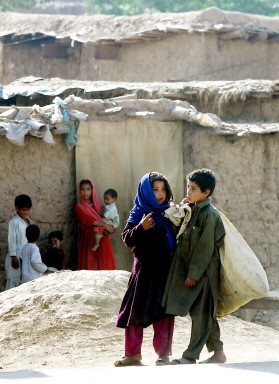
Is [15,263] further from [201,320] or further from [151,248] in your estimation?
[201,320]

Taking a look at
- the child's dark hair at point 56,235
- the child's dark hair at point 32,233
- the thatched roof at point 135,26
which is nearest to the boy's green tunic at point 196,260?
the child's dark hair at point 32,233

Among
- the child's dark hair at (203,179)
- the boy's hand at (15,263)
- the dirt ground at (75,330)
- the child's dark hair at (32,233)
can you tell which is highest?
the child's dark hair at (203,179)

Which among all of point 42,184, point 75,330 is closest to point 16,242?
point 42,184

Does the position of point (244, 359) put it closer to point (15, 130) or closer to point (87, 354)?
point (87, 354)

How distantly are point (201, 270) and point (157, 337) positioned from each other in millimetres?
612

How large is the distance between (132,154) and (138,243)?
5186 millimetres

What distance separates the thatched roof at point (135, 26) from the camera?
2033 centimetres

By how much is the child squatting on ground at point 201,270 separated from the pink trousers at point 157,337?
21 centimetres

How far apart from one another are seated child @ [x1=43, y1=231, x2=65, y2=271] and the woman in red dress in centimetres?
33

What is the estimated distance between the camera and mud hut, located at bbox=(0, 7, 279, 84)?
20.4 meters

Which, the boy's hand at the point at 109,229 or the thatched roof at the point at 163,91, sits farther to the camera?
the thatched roof at the point at 163,91

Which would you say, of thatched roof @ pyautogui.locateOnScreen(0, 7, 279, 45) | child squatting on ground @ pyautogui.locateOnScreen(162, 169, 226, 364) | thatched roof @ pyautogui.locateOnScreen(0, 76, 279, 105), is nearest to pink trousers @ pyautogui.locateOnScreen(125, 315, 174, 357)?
child squatting on ground @ pyautogui.locateOnScreen(162, 169, 226, 364)

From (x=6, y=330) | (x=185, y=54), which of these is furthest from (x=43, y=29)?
(x=6, y=330)

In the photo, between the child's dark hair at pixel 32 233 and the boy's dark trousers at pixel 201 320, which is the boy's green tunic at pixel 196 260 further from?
the child's dark hair at pixel 32 233
